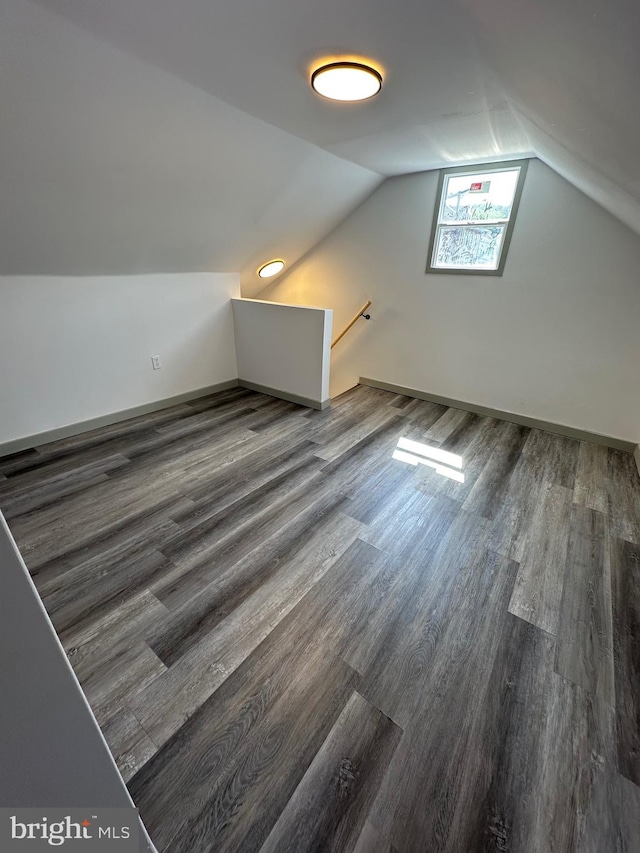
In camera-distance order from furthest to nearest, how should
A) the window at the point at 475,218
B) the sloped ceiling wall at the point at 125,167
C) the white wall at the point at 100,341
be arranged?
the window at the point at 475,218 → the white wall at the point at 100,341 → the sloped ceiling wall at the point at 125,167

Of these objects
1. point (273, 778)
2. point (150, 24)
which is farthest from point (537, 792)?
point (150, 24)

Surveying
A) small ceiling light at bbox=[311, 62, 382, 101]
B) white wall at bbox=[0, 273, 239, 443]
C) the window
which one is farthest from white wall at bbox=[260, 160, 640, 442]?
small ceiling light at bbox=[311, 62, 382, 101]

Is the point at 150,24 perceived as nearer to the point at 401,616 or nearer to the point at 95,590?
the point at 95,590

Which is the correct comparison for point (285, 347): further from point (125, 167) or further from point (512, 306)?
point (512, 306)

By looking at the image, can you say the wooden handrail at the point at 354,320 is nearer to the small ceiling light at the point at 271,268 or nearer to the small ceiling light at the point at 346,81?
the small ceiling light at the point at 271,268

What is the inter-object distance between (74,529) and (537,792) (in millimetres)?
2308

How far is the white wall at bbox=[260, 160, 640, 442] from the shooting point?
2.84m

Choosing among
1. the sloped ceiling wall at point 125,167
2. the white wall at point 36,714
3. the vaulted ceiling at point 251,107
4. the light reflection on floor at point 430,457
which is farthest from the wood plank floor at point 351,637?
the vaulted ceiling at point 251,107

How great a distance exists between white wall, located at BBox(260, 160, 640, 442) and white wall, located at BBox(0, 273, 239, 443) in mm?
1510

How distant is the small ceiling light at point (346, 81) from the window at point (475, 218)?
1883 mm

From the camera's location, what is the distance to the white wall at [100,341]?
259cm

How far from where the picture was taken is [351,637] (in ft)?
4.91

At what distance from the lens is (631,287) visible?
2.74 metres

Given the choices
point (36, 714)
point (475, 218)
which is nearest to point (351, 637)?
point (36, 714)
